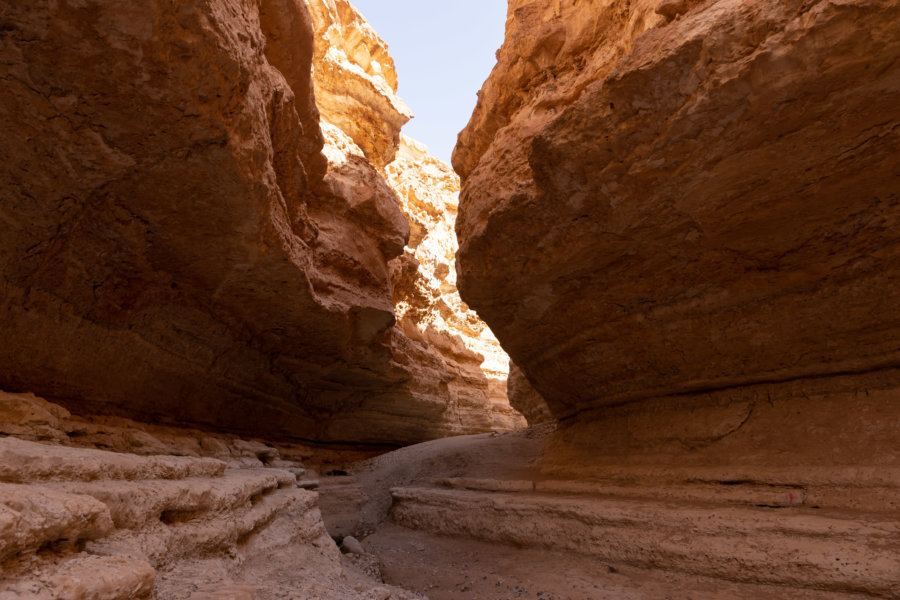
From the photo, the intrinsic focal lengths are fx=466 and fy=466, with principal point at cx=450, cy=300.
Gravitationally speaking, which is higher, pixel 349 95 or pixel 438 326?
pixel 349 95

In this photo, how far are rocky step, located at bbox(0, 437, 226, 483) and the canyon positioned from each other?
20mm

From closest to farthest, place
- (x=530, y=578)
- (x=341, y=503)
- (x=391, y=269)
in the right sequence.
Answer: (x=530, y=578) < (x=341, y=503) < (x=391, y=269)

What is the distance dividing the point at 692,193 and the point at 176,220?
4.57 m

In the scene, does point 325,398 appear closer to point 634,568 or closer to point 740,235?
point 634,568

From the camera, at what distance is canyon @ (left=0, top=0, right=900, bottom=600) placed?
280cm

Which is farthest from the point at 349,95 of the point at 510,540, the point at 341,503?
the point at 510,540

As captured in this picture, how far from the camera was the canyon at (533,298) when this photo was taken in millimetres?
2797

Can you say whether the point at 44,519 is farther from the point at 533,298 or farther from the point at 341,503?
the point at 341,503

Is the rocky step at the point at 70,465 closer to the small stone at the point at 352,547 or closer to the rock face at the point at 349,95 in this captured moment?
the small stone at the point at 352,547

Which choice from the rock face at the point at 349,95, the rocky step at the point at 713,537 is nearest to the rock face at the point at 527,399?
the rocky step at the point at 713,537

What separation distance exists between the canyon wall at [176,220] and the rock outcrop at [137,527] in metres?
0.99

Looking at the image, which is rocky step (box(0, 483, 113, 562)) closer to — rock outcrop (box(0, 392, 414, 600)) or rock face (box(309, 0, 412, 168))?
rock outcrop (box(0, 392, 414, 600))

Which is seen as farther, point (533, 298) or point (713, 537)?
point (533, 298)

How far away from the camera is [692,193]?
380 cm
